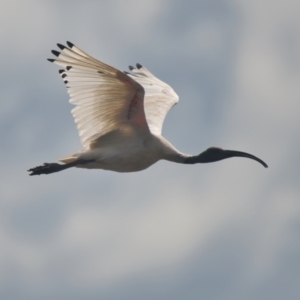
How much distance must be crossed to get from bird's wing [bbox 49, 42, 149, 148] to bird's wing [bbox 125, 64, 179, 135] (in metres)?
0.96

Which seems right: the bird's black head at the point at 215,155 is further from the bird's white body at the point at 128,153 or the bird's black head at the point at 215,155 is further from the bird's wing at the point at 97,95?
the bird's wing at the point at 97,95

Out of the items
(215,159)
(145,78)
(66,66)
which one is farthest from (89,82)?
(145,78)

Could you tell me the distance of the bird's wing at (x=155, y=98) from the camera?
577 inches

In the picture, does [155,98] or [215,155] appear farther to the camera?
[155,98]

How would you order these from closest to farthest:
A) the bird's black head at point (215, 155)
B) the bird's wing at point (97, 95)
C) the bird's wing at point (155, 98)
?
the bird's wing at point (97, 95), the bird's black head at point (215, 155), the bird's wing at point (155, 98)

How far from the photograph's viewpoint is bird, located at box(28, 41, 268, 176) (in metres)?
12.7

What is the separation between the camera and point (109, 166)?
1323 cm

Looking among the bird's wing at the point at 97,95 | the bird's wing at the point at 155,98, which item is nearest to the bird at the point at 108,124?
the bird's wing at the point at 97,95

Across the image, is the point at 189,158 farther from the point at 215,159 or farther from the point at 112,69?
the point at 112,69

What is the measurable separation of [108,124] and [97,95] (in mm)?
591

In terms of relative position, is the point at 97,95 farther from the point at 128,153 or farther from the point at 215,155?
the point at 215,155

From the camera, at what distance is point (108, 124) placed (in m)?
13.3

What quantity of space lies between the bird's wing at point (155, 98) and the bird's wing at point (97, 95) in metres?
0.96

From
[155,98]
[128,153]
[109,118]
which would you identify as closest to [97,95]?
[109,118]
